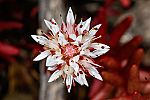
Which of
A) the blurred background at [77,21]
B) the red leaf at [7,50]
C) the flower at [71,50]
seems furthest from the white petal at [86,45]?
the red leaf at [7,50]

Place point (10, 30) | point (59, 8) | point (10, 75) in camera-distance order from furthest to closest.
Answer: point (10, 30), point (10, 75), point (59, 8)

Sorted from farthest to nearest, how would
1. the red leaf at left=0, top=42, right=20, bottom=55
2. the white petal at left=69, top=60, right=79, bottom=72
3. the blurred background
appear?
1. the red leaf at left=0, top=42, right=20, bottom=55
2. the blurred background
3. the white petal at left=69, top=60, right=79, bottom=72

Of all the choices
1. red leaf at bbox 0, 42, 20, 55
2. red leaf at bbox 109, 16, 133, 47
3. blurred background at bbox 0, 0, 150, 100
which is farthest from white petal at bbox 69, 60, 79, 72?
red leaf at bbox 0, 42, 20, 55

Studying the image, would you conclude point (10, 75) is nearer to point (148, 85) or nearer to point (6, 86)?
point (6, 86)

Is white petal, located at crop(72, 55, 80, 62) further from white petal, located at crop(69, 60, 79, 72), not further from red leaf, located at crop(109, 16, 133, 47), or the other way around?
red leaf, located at crop(109, 16, 133, 47)

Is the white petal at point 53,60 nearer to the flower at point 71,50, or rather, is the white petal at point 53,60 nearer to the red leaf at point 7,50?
the flower at point 71,50

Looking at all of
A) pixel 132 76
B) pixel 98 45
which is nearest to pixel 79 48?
pixel 98 45

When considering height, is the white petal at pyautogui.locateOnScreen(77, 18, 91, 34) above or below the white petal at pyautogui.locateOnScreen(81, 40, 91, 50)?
above
